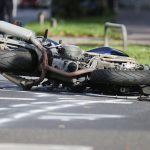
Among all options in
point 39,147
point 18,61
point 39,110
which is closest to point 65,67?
point 18,61

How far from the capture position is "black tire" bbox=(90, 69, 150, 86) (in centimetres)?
873

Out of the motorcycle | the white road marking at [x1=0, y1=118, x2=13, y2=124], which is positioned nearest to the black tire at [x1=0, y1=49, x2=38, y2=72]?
the motorcycle

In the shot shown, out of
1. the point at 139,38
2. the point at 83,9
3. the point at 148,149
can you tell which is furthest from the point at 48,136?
the point at 83,9

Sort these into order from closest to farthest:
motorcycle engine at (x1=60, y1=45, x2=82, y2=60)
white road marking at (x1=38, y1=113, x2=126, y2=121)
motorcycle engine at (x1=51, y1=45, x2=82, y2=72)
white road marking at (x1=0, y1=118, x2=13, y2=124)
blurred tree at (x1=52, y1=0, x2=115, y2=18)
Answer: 1. white road marking at (x1=0, y1=118, x2=13, y2=124)
2. white road marking at (x1=38, y1=113, x2=126, y2=121)
3. motorcycle engine at (x1=51, y1=45, x2=82, y2=72)
4. motorcycle engine at (x1=60, y1=45, x2=82, y2=60)
5. blurred tree at (x1=52, y1=0, x2=115, y2=18)

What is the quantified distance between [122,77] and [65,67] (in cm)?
88

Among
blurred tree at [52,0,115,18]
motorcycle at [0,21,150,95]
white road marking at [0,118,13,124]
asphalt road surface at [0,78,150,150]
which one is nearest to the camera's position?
asphalt road surface at [0,78,150,150]

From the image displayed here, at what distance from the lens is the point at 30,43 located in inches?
379

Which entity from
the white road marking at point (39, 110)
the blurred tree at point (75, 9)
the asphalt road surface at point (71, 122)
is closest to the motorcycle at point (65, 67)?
the asphalt road surface at point (71, 122)

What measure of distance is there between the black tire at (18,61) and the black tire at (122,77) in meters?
1.03

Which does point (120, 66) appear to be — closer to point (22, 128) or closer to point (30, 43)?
point (30, 43)

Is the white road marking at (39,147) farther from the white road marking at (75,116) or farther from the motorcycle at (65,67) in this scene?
the motorcycle at (65,67)

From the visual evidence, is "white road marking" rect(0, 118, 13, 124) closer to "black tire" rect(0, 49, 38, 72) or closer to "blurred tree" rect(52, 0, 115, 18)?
"black tire" rect(0, 49, 38, 72)

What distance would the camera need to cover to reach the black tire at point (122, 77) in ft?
28.7

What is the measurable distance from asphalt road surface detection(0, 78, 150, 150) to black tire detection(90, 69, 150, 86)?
0.79 feet
